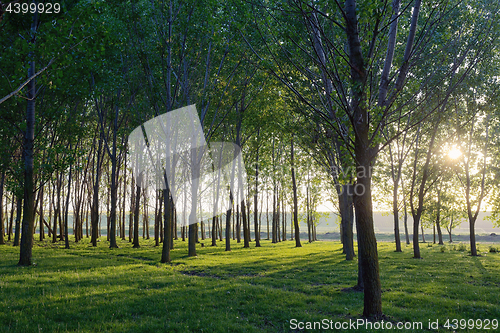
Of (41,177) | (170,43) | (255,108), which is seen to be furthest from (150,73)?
(255,108)

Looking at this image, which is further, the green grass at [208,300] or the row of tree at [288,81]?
the row of tree at [288,81]

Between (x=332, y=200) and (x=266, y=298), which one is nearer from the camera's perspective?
(x=266, y=298)


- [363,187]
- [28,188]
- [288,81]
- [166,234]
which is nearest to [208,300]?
[363,187]

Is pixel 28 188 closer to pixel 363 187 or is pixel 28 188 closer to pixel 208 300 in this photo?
pixel 208 300

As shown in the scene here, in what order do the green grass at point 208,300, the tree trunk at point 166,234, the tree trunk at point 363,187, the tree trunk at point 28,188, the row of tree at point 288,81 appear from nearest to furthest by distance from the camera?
the green grass at point 208,300 → the tree trunk at point 363,187 → the row of tree at point 288,81 → the tree trunk at point 28,188 → the tree trunk at point 166,234

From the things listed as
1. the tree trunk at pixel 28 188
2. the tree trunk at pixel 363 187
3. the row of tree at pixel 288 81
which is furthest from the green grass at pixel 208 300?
the row of tree at pixel 288 81

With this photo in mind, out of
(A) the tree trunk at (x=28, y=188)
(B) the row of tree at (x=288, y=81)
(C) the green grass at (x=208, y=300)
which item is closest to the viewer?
(C) the green grass at (x=208, y=300)

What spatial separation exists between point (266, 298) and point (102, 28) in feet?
36.4

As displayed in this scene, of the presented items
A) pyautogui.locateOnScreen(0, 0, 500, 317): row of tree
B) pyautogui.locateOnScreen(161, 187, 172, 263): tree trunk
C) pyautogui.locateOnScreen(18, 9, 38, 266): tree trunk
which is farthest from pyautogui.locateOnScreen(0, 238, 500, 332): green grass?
pyautogui.locateOnScreen(161, 187, 172, 263): tree trunk

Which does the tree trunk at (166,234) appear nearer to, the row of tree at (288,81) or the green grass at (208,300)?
the row of tree at (288,81)

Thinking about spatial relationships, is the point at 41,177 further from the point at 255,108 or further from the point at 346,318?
the point at 255,108

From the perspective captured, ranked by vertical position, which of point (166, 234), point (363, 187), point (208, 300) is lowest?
point (208, 300)

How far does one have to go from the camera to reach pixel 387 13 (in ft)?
23.2

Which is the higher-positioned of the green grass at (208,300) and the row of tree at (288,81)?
the row of tree at (288,81)
